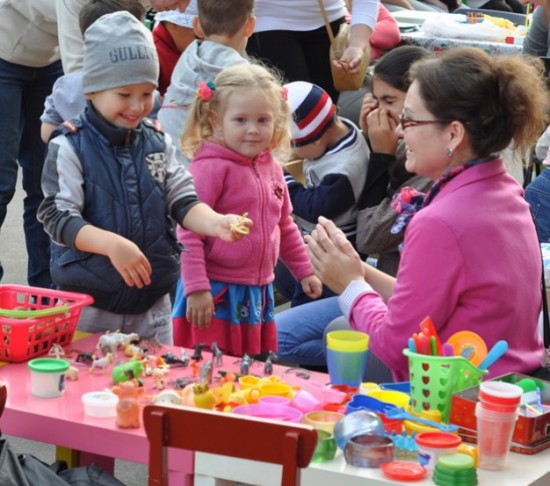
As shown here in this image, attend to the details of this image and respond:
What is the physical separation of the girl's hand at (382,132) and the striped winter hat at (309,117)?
17cm

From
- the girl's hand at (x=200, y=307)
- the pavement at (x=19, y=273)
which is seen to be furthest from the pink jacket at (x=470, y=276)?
the pavement at (x=19, y=273)

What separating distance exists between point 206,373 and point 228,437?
28.1 inches

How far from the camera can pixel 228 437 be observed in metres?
2.14

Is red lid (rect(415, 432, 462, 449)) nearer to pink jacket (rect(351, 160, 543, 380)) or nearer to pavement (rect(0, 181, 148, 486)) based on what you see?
pink jacket (rect(351, 160, 543, 380))

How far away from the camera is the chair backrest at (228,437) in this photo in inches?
82.1

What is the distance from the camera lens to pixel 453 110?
3.04m

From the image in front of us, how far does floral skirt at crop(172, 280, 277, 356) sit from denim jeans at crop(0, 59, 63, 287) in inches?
63.3

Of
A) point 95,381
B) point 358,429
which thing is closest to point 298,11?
point 95,381

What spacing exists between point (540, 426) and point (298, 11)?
11.5 ft

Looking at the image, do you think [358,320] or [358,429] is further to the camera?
[358,320]

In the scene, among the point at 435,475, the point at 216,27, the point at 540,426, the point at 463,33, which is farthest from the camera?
the point at 463,33

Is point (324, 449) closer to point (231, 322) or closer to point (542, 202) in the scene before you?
point (231, 322)

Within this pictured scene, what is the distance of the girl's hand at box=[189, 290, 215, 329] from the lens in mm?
3781

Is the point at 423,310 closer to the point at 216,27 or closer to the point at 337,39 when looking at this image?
the point at 216,27
